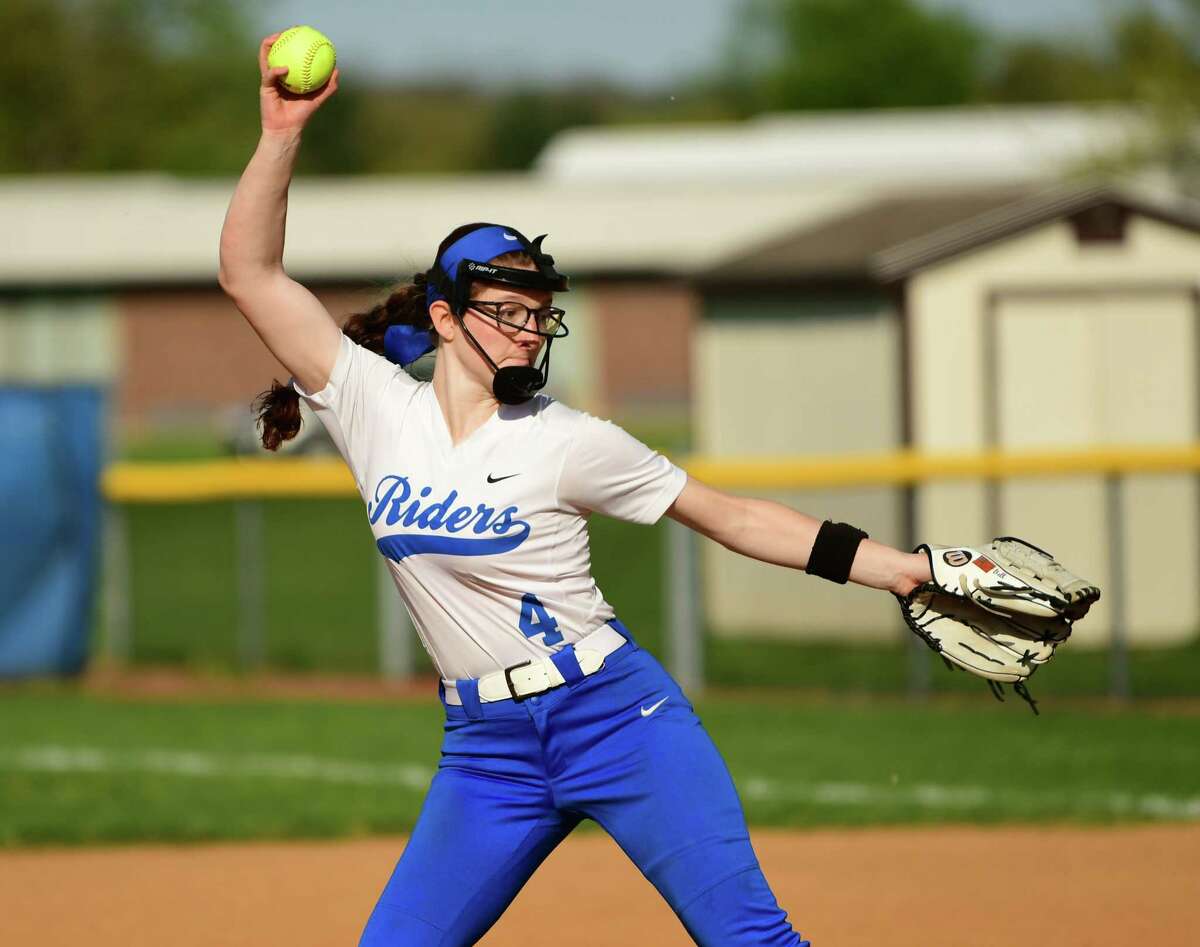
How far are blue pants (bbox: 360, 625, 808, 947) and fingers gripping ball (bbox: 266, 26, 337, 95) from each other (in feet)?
5.02

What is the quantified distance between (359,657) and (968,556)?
33.7ft

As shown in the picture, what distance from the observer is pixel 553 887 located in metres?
8.16

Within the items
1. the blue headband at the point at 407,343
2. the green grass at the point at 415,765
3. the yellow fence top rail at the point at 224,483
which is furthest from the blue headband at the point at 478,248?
the yellow fence top rail at the point at 224,483

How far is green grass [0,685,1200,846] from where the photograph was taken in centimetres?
934

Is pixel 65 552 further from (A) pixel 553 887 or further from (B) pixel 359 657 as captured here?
(A) pixel 553 887

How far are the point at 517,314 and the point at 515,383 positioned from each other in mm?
191

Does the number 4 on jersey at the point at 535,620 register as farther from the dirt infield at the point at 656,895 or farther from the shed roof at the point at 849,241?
the shed roof at the point at 849,241

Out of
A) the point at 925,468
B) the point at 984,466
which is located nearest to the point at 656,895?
the point at 925,468

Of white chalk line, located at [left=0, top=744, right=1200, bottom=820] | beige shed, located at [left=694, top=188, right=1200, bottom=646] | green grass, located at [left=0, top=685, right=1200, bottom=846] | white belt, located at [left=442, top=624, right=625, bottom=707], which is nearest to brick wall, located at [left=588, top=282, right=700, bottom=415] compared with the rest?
beige shed, located at [left=694, top=188, right=1200, bottom=646]

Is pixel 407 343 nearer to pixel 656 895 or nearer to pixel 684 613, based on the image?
pixel 656 895

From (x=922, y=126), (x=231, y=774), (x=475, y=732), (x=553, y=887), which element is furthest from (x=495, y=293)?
(x=922, y=126)

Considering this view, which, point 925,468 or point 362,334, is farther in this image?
point 925,468

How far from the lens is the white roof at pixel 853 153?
45281mm

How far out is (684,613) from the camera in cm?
1280
